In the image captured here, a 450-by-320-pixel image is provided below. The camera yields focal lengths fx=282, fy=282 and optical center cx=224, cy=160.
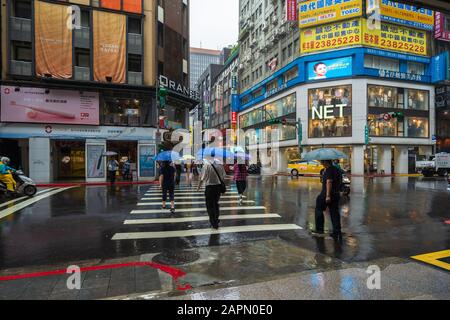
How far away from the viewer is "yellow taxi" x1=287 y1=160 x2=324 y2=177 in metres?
26.7

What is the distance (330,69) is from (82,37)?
27437 millimetres

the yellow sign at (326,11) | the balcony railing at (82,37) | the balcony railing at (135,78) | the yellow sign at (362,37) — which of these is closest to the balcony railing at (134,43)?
the balcony railing at (135,78)

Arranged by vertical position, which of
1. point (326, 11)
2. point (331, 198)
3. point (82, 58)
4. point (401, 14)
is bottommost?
point (331, 198)

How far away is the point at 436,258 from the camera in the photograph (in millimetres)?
5027

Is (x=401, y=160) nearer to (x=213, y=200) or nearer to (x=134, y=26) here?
(x=134, y=26)

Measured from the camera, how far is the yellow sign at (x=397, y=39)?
33.6m

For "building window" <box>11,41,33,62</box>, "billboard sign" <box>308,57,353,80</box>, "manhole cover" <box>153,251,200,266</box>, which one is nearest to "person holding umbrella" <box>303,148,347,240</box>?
"manhole cover" <box>153,251,200,266</box>

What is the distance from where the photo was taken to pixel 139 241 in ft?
20.5

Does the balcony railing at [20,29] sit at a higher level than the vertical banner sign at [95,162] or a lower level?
higher

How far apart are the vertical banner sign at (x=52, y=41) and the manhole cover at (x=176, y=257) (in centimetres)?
2214

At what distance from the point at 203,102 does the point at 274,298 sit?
93249 millimetres

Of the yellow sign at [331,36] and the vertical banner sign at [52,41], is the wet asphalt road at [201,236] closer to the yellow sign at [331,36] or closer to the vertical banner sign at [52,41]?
the vertical banner sign at [52,41]

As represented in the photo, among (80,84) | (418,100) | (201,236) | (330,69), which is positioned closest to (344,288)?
(201,236)

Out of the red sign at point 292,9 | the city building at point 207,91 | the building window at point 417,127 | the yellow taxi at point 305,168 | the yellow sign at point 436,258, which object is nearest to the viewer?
the yellow sign at point 436,258
